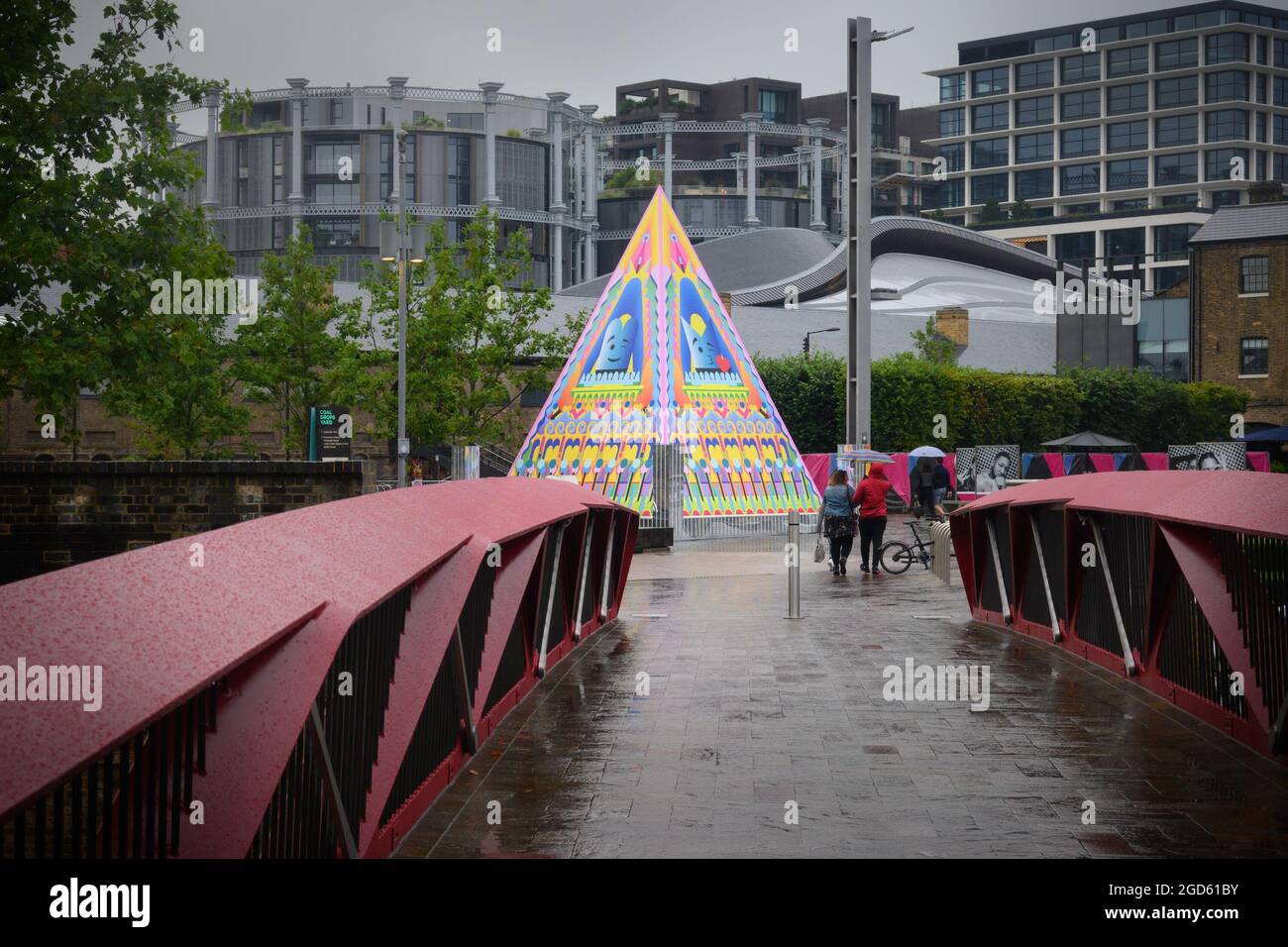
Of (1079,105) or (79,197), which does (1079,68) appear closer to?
(1079,105)

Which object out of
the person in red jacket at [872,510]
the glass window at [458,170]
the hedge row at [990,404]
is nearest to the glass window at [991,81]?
the glass window at [458,170]

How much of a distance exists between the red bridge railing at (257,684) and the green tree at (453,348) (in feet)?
120

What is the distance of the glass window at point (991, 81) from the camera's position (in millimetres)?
128875

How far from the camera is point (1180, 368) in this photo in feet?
231

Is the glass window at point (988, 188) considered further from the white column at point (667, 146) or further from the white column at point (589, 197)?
the white column at point (589, 197)

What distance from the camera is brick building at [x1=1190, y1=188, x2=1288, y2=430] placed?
6359 cm

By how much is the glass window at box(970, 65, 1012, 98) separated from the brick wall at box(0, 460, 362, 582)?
12193 cm

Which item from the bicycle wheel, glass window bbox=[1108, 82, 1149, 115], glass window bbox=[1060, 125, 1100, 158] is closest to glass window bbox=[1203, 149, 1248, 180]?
glass window bbox=[1108, 82, 1149, 115]

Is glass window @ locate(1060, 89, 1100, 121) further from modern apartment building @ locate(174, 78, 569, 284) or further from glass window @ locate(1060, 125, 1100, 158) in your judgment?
modern apartment building @ locate(174, 78, 569, 284)

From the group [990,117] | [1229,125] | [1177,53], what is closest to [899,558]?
[1229,125]

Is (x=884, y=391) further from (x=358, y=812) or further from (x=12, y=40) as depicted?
(x=358, y=812)

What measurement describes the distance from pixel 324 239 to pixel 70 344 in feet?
272

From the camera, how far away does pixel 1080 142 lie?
4902 inches

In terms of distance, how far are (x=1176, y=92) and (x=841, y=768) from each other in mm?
120360
